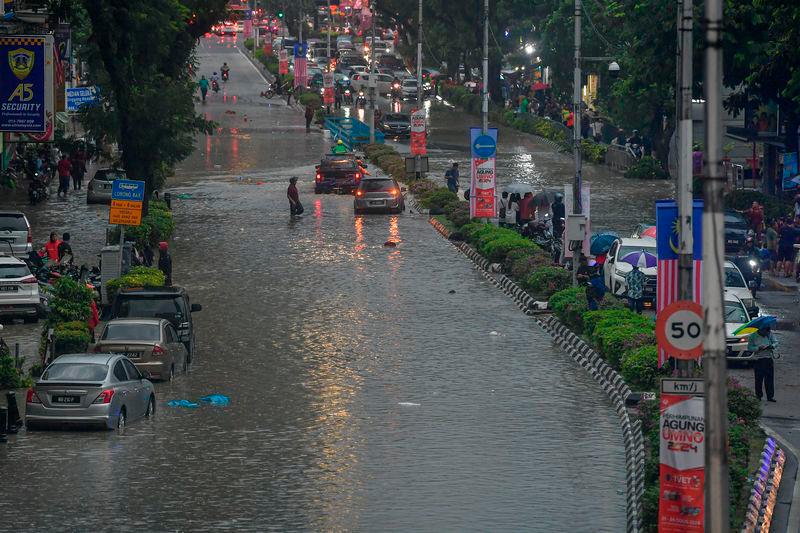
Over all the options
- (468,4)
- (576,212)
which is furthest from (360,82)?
(576,212)

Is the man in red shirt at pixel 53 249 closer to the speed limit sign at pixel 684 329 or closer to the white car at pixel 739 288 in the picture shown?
the white car at pixel 739 288

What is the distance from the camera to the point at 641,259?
40.2 m

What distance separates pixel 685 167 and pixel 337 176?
4406cm

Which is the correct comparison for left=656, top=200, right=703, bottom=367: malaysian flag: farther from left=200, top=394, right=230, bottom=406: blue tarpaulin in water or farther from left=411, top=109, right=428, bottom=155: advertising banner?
left=411, top=109, right=428, bottom=155: advertising banner

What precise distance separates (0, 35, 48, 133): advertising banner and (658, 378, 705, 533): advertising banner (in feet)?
78.2

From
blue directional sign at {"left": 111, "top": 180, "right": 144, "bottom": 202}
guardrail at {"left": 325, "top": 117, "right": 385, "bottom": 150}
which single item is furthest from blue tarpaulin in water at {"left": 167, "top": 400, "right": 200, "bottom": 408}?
guardrail at {"left": 325, "top": 117, "right": 385, "bottom": 150}

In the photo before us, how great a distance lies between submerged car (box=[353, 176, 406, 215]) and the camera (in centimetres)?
5706

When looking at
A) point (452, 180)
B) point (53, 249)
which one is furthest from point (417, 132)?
point (53, 249)

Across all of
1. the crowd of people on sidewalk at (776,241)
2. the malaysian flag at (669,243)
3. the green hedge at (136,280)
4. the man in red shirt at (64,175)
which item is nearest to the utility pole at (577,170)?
the crowd of people on sidewalk at (776,241)

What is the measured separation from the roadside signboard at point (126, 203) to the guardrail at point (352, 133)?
46552 mm

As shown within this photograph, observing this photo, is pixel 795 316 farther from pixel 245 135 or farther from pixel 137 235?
pixel 245 135

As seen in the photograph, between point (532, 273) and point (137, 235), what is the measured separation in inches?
463

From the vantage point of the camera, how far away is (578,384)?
29.7 m

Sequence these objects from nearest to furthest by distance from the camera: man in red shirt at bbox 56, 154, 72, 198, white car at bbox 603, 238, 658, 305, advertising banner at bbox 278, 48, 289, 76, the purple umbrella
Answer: white car at bbox 603, 238, 658, 305, the purple umbrella, man in red shirt at bbox 56, 154, 72, 198, advertising banner at bbox 278, 48, 289, 76
